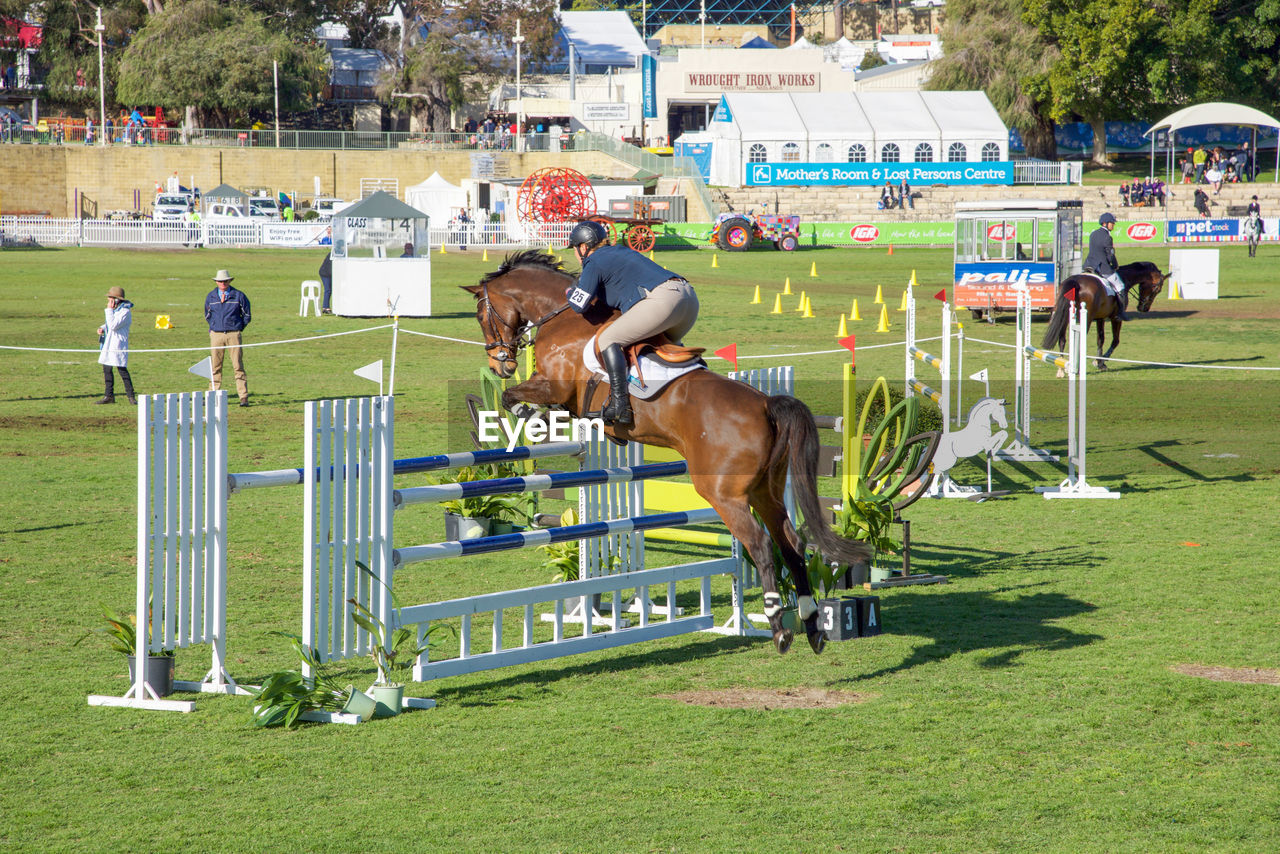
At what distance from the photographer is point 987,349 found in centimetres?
2388

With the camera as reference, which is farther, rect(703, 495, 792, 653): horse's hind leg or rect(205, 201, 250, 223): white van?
rect(205, 201, 250, 223): white van

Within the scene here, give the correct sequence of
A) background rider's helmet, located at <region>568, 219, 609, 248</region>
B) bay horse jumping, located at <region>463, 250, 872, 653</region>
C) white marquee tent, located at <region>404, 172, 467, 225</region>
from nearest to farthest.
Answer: bay horse jumping, located at <region>463, 250, 872, 653</region> < background rider's helmet, located at <region>568, 219, 609, 248</region> < white marquee tent, located at <region>404, 172, 467, 225</region>

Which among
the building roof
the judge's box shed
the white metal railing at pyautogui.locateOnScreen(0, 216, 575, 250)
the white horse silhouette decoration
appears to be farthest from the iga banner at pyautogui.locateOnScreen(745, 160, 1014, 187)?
the white horse silhouette decoration

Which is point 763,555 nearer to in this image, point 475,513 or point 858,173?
point 475,513

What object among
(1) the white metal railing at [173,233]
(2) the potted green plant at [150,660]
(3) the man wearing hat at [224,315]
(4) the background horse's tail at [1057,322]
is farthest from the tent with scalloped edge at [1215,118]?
(2) the potted green plant at [150,660]

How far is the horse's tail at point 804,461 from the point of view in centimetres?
694

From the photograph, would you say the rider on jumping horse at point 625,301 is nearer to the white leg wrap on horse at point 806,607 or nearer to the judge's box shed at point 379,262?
the white leg wrap on horse at point 806,607

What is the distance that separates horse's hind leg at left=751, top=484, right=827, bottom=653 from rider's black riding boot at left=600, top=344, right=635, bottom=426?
87cm

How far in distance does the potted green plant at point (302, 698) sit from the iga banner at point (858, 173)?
2057 inches

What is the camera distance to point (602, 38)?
88.9 meters

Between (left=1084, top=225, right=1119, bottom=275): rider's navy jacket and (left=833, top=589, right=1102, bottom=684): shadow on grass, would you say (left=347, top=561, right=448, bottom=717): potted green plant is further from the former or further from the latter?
(left=1084, top=225, right=1119, bottom=275): rider's navy jacket

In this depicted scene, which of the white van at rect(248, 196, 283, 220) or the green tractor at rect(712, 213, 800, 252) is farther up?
the white van at rect(248, 196, 283, 220)

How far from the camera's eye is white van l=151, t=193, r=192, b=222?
5391cm

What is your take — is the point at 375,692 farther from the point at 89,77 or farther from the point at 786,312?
the point at 89,77
